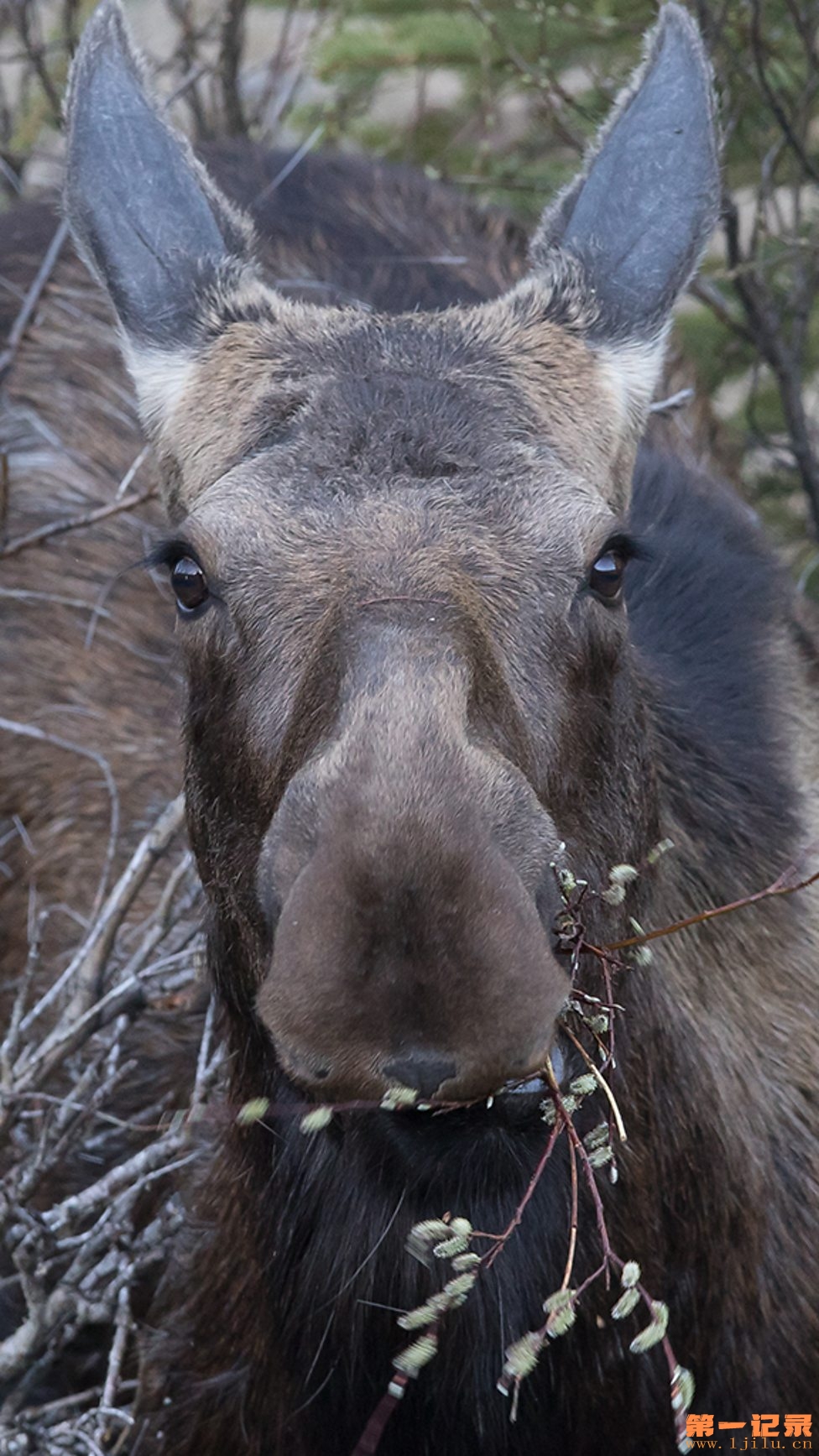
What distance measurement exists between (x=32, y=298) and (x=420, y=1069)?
399cm

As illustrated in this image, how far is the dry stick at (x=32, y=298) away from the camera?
5.79 metres

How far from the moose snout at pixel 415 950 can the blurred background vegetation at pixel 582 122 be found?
3.40 metres

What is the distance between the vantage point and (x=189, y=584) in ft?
10.6

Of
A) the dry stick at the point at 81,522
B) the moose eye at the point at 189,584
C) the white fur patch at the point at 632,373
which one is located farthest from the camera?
the dry stick at the point at 81,522

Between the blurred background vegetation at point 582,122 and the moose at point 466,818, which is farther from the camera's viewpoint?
the blurred background vegetation at point 582,122

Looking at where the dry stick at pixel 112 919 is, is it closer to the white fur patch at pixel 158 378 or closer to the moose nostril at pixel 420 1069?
the white fur patch at pixel 158 378

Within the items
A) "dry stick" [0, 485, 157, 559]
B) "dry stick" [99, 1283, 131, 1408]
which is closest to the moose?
"dry stick" [99, 1283, 131, 1408]

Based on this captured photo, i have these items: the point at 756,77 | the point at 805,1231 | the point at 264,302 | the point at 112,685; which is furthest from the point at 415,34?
the point at 805,1231

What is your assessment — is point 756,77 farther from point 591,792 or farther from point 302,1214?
point 302,1214

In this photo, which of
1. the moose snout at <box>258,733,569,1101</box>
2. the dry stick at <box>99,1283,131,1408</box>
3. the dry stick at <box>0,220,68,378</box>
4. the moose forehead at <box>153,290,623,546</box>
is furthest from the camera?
the dry stick at <box>0,220,68,378</box>

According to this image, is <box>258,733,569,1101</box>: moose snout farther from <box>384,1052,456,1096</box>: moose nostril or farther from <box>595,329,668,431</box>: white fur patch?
<box>595,329,668,431</box>: white fur patch

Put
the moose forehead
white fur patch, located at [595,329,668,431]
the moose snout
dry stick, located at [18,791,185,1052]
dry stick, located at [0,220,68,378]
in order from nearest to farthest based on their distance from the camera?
1. the moose snout
2. the moose forehead
3. white fur patch, located at [595,329,668,431]
4. dry stick, located at [18,791,185,1052]
5. dry stick, located at [0,220,68,378]

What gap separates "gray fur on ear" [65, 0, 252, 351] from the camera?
12.5 feet

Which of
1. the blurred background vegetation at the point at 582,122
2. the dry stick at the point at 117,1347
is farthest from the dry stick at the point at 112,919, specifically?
the blurred background vegetation at the point at 582,122
